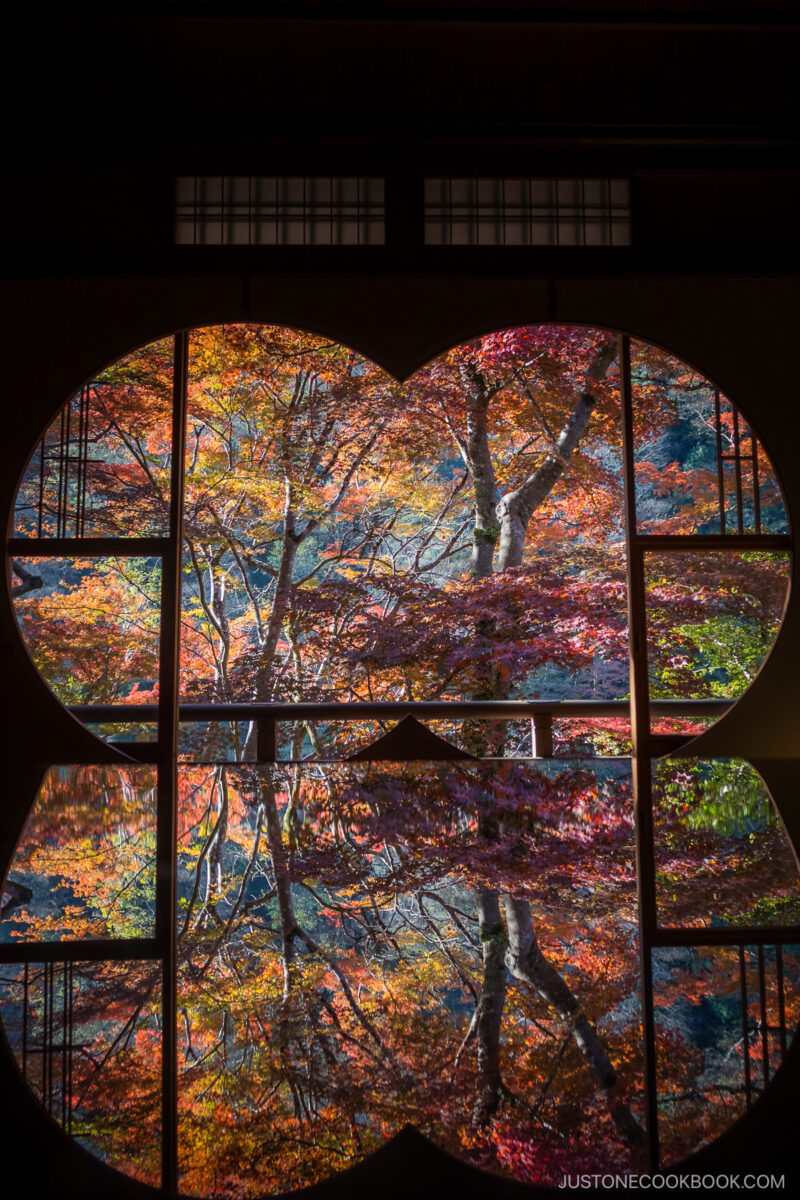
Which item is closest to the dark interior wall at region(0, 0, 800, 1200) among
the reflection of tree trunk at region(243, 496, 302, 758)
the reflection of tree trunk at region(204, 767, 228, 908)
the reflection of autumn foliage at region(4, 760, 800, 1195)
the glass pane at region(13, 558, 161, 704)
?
the reflection of tree trunk at region(204, 767, 228, 908)

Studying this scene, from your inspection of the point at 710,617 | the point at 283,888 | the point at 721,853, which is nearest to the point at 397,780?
the point at 721,853

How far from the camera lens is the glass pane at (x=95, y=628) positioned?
23.2 ft

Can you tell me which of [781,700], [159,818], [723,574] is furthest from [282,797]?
[723,574]

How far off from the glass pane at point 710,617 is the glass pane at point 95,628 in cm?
388

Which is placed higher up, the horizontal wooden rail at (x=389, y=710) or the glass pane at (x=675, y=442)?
the glass pane at (x=675, y=442)

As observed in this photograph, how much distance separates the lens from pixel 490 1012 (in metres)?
1.45

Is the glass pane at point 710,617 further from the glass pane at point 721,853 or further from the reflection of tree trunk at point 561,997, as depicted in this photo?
the reflection of tree trunk at point 561,997

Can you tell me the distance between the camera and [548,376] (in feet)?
23.5

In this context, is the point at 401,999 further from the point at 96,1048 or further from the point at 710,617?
the point at 710,617

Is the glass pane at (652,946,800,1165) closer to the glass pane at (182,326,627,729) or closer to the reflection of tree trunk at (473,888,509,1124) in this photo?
the reflection of tree trunk at (473,888,509,1124)

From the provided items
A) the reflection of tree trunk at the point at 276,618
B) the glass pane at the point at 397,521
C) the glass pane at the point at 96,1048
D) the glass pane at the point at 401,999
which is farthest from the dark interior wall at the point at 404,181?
the reflection of tree trunk at the point at 276,618

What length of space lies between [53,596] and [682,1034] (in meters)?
6.66

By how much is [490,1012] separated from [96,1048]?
25.2 inches

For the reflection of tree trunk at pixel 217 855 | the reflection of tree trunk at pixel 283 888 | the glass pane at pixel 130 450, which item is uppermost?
the glass pane at pixel 130 450
